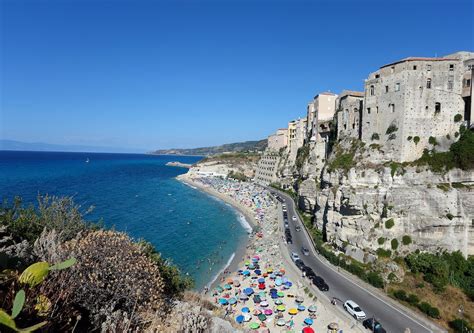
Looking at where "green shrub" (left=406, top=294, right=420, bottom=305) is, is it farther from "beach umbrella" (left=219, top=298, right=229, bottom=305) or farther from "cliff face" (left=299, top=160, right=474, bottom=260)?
"beach umbrella" (left=219, top=298, right=229, bottom=305)

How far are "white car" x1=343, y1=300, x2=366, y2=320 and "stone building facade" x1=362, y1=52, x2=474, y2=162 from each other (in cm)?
1567

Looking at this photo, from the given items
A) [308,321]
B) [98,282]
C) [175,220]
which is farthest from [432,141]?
[175,220]

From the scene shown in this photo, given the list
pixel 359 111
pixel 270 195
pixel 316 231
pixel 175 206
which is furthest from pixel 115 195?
pixel 359 111

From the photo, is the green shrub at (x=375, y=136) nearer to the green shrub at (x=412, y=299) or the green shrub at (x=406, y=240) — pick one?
the green shrub at (x=406, y=240)

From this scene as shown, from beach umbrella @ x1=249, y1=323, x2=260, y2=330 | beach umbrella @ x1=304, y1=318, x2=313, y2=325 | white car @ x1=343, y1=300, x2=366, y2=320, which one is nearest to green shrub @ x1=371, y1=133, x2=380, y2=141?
white car @ x1=343, y1=300, x2=366, y2=320

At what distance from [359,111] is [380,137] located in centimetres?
504

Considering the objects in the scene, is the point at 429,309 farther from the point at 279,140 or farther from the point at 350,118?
the point at 279,140

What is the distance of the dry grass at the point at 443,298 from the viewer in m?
19.7

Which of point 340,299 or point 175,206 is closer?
point 340,299

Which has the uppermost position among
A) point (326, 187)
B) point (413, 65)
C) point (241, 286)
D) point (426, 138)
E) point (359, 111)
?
point (413, 65)

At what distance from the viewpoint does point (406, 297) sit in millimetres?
20984

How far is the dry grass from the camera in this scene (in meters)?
19.7

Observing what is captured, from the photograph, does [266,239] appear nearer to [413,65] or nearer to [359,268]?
[359,268]

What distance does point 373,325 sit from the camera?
17500mm
